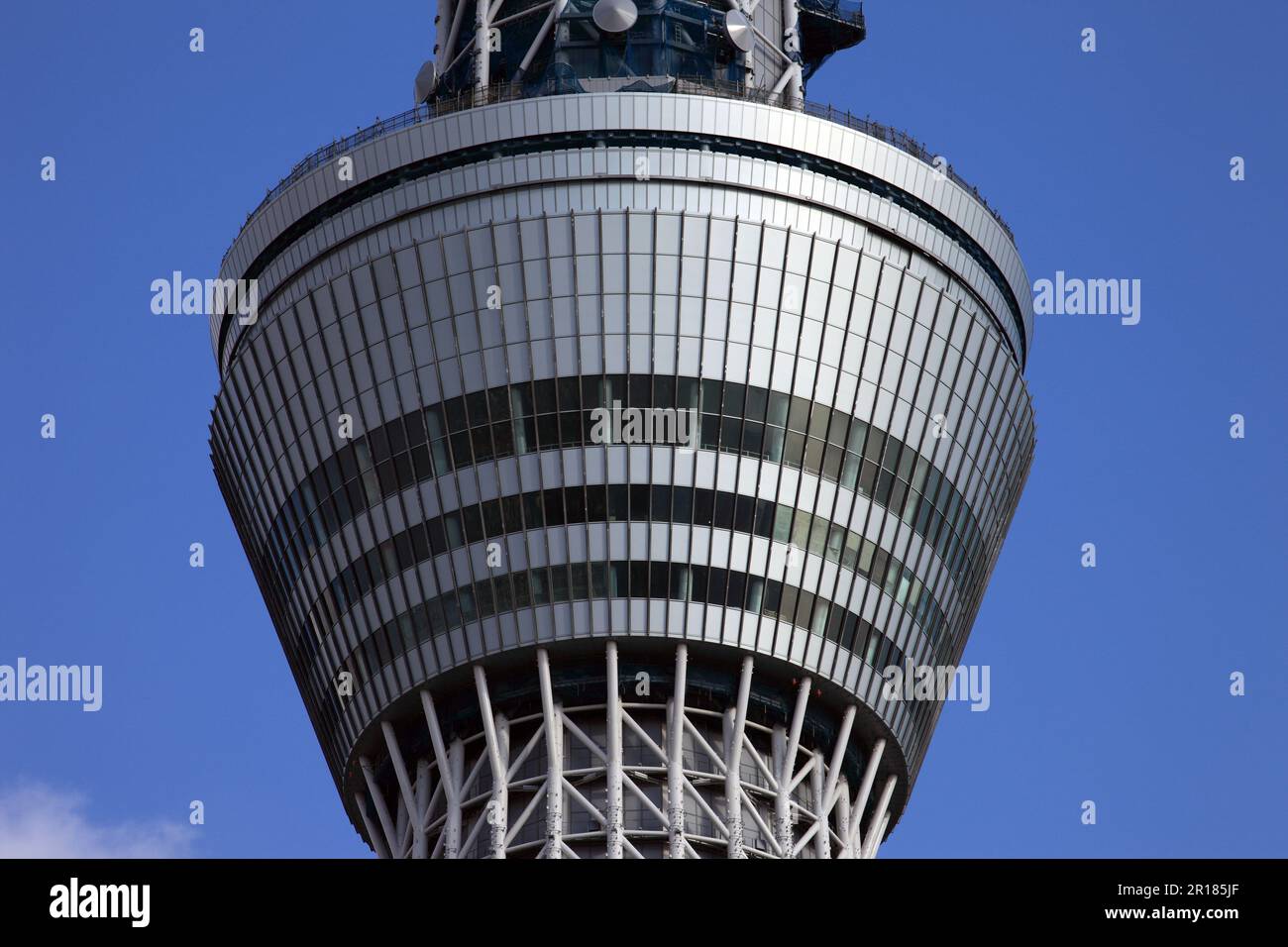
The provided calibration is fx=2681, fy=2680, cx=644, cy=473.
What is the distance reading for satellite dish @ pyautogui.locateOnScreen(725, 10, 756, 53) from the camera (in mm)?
87438

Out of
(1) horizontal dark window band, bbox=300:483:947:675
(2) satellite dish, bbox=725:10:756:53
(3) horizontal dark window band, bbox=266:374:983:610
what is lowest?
(1) horizontal dark window band, bbox=300:483:947:675

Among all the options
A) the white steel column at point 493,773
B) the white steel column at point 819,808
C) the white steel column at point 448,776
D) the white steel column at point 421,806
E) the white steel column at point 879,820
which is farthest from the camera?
the white steel column at point 879,820

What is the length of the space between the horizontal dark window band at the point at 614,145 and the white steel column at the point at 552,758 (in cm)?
Result: 1460

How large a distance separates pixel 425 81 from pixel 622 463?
20.8 m

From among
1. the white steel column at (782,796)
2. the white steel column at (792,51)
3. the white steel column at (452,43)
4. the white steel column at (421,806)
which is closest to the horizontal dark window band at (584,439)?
the white steel column at (421,806)

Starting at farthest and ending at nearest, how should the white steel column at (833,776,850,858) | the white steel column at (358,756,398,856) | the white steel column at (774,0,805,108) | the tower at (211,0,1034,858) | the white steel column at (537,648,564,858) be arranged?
the white steel column at (774,0,805,108), the white steel column at (358,756,398,856), the white steel column at (833,776,850,858), the tower at (211,0,1034,858), the white steel column at (537,648,564,858)

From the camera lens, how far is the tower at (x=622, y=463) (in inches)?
2980

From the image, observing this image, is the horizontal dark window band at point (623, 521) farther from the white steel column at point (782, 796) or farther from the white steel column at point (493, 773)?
the white steel column at point (782, 796)

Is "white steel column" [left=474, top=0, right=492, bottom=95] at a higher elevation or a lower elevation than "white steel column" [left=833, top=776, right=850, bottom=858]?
higher

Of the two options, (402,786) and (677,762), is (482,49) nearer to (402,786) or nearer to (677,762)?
(402,786)

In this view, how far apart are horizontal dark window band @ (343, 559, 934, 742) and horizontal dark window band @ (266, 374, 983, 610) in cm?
346

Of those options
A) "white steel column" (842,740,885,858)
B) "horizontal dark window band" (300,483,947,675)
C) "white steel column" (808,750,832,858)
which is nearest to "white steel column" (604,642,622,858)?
"horizontal dark window band" (300,483,947,675)

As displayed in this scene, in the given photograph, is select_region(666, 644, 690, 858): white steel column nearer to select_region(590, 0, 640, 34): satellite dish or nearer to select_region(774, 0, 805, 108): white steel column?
A: select_region(774, 0, 805, 108): white steel column
